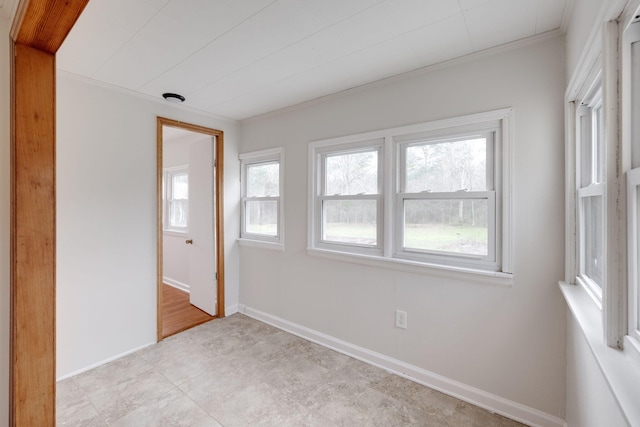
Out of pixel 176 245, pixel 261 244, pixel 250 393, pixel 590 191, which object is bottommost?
pixel 250 393

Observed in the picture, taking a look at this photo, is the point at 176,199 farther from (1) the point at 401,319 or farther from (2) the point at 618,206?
(2) the point at 618,206

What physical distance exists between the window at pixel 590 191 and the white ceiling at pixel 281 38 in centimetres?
56

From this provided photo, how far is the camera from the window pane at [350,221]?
2527 millimetres

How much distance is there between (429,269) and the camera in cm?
211

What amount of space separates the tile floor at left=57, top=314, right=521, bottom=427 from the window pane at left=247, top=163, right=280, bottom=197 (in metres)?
1.67

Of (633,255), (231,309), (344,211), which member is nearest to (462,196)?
(344,211)

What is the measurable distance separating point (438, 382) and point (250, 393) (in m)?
1.36

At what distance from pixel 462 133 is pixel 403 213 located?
71 centimetres

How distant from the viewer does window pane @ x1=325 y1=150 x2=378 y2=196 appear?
2523mm

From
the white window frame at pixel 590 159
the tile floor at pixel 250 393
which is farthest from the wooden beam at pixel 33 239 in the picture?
the white window frame at pixel 590 159

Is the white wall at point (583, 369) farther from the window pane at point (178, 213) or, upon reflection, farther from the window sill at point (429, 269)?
the window pane at point (178, 213)

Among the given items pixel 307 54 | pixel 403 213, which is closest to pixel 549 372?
pixel 403 213

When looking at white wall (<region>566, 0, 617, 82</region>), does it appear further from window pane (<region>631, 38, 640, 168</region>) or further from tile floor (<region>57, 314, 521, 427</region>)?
tile floor (<region>57, 314, 521, 427</region>)
